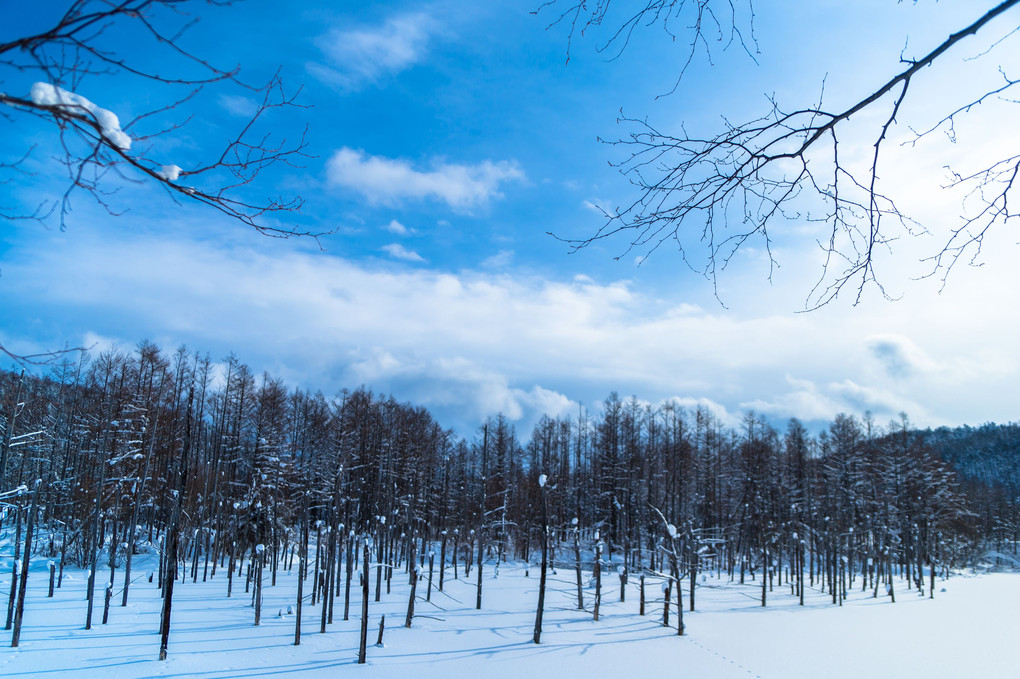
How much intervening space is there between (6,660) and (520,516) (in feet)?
114

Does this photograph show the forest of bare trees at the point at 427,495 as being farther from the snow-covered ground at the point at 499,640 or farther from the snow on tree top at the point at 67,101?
the snow on tree top at the point at 67,101

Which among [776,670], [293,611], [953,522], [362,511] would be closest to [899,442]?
[953,522]

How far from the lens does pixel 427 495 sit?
142 feet

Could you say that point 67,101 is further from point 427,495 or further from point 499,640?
point 427,495

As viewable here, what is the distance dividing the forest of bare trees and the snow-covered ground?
4.33 ft

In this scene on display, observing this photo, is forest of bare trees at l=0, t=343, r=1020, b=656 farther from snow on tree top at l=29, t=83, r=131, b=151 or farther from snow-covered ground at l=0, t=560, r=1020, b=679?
snow on tree top at l=29, t=83, r=131, b=151

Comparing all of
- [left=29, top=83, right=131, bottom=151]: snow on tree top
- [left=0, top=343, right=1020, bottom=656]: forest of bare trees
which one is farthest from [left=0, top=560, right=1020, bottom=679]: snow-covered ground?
[left=29, top=83, right=131, bottom=151]: snow on tree top

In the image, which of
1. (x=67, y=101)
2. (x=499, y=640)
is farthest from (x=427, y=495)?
(x=67, y=101)

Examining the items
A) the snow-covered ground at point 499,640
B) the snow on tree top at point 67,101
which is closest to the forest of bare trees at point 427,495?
the snow-covered ground at point 499,640

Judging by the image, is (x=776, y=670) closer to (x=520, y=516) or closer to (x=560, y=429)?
(x=520, y=516)

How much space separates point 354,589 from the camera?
29.0 metres

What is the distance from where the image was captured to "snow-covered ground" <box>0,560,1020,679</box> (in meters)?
15.4

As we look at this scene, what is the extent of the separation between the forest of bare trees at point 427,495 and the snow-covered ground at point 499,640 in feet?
4.33

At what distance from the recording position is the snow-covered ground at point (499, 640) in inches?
607
